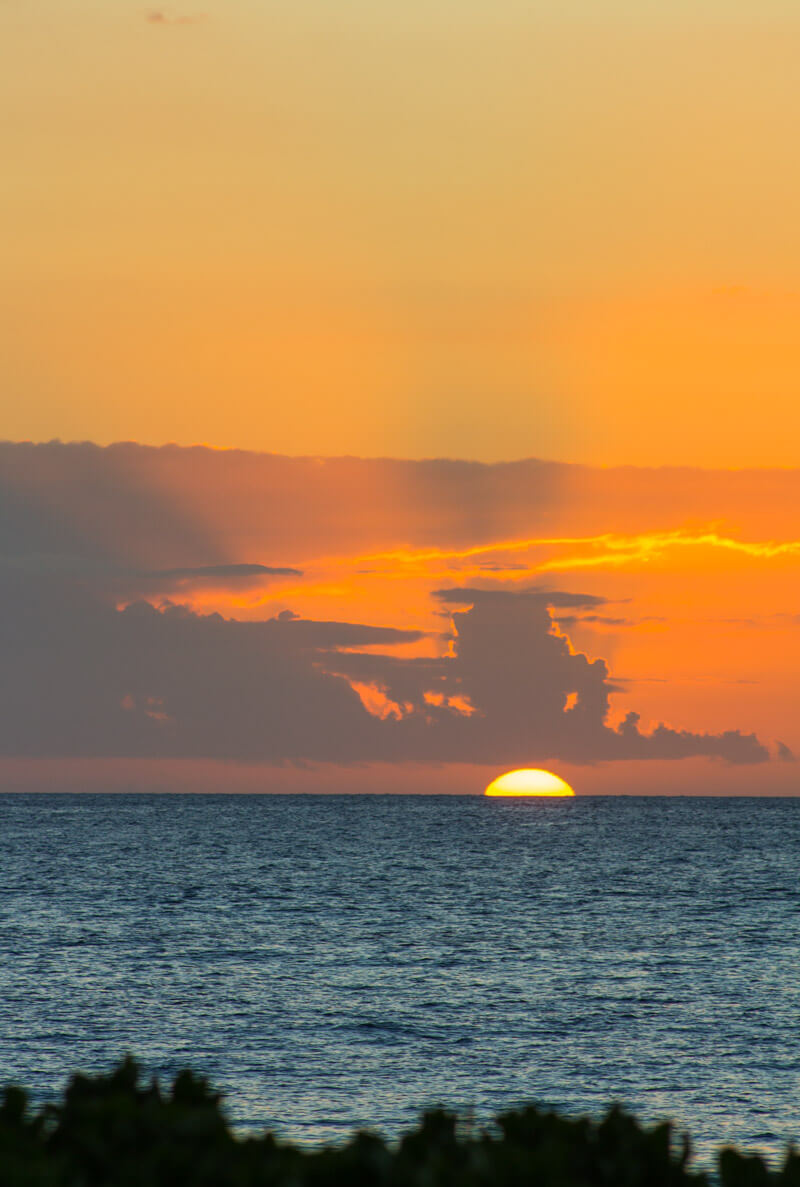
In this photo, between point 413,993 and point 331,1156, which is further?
point 413,993

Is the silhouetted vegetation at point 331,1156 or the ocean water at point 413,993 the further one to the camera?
the ocean water at point 413,993

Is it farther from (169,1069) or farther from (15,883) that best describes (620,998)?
(15,883)

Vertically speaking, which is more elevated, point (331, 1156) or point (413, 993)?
point (413, 993)

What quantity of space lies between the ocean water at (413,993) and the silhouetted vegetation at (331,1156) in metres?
19.5

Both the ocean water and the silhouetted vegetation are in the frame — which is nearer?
the silhouetted vegetation

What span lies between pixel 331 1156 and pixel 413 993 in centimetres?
4158

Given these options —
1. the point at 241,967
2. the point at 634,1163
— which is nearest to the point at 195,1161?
the point at 634,1163

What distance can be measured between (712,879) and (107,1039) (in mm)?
78851

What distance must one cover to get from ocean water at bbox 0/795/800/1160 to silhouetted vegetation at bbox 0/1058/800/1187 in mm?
19522

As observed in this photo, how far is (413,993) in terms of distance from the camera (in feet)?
168

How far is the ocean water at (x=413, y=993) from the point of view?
35938mm

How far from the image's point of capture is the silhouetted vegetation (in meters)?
10.8

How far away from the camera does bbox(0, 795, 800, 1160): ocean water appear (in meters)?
35.9

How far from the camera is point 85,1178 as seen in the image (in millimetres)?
11117
